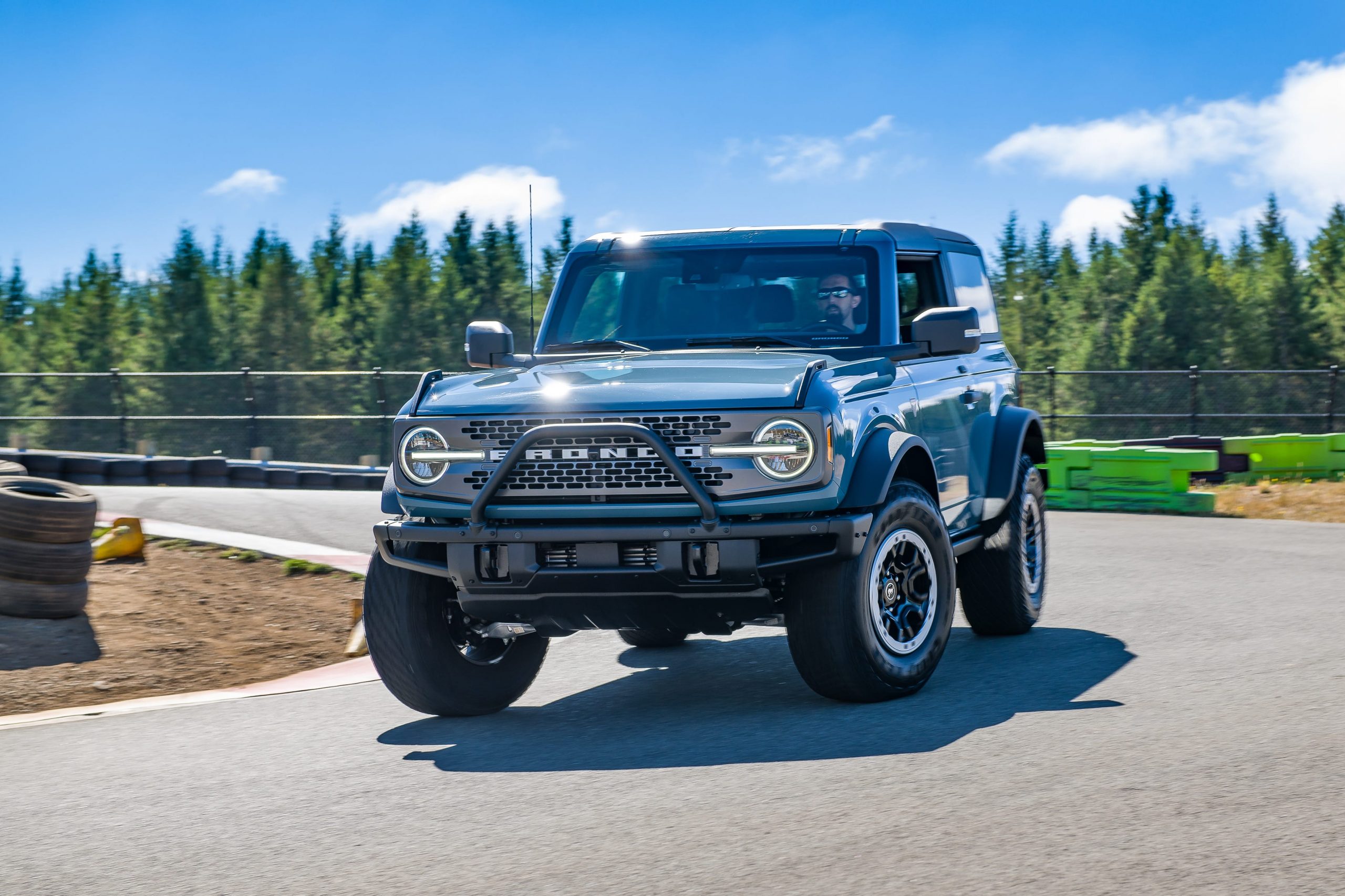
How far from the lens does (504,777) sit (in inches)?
211

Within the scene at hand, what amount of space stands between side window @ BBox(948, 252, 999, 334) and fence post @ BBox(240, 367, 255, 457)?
20571mm

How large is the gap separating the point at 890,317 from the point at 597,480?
205cm

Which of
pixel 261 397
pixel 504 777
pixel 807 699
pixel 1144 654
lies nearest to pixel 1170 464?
pixel 1144 654

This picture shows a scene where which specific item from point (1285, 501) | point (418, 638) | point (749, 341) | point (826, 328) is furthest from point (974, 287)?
point (1285, 501)

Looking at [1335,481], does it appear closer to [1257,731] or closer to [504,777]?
[1257,731]

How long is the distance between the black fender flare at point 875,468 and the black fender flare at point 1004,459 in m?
1.80

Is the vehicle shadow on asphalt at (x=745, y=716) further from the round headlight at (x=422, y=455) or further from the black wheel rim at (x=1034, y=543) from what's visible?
the round headlight at (x=422, y=455)

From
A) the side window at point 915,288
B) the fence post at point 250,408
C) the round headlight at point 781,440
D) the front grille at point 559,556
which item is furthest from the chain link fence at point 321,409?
the round headlight at point 781,440

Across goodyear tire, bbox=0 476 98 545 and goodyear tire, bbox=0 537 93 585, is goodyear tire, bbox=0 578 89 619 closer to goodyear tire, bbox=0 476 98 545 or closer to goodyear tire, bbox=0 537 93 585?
goodyear tire, bbox=0 537 93 585

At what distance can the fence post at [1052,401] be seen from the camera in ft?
90.5

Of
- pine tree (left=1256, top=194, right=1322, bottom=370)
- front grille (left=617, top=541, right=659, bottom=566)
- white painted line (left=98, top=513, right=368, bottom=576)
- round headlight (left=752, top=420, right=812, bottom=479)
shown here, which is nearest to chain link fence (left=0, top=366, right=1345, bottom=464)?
white painted line (left=98, top=513, right=368, bottom=576)

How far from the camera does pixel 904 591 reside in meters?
6.43

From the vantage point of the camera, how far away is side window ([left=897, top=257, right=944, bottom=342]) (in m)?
7.64

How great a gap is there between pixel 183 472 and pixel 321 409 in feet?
48.3
